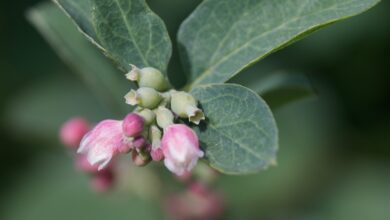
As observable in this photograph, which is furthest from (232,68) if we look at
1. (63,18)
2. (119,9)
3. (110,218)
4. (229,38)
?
(110,218)

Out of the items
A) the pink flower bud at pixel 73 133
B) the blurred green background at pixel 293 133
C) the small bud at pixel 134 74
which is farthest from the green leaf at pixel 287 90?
the blurred green background at pixel 293 133

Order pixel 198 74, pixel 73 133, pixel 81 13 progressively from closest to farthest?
pixel 81 13 < pixel 198 74 < pixel 73 133

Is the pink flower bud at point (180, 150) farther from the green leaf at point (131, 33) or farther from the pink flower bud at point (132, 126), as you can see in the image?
the green leaf at point (131, 33)

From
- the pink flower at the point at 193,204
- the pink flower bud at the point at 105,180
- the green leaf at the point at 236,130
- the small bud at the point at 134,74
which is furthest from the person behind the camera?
the pink flower at the point at 193,204

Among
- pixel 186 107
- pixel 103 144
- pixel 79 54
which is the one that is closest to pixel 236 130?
pixel 186 107

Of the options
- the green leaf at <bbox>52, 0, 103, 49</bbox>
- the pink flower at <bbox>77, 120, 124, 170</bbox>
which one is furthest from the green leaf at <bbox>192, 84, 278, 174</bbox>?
the green leaf at <bbox>52, 0, 103, 49</bbox>

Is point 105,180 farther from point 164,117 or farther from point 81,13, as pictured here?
point 164,117
